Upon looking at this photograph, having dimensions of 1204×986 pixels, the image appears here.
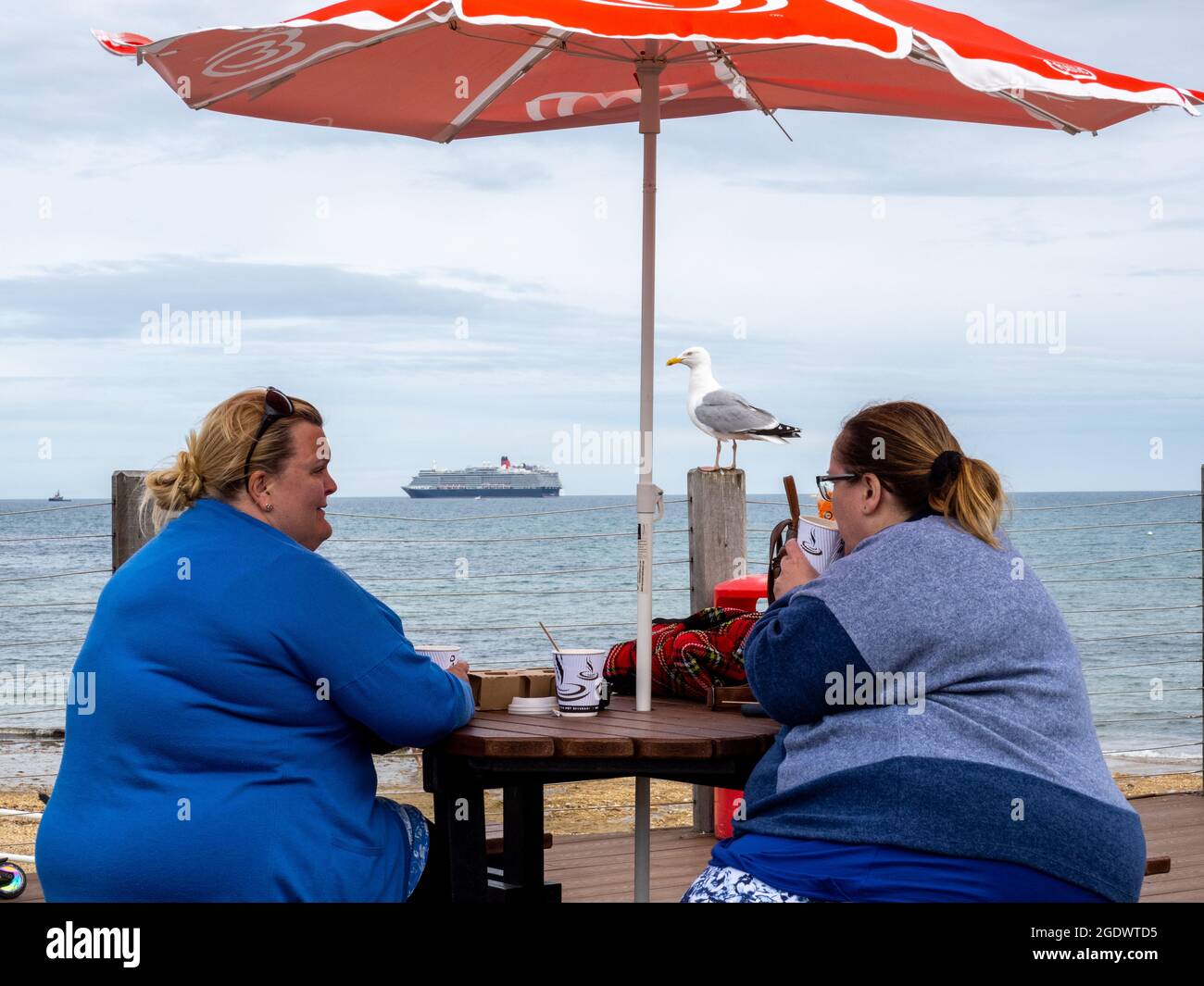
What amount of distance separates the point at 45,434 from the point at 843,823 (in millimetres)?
5153

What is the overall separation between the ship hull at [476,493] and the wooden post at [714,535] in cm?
4935

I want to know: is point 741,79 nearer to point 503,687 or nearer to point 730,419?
point 503,687

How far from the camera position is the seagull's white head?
8523mm

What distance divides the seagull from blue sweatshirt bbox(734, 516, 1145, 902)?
15.8 feet

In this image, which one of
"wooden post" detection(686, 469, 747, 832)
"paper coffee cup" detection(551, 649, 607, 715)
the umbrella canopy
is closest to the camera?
the umbrella canopy

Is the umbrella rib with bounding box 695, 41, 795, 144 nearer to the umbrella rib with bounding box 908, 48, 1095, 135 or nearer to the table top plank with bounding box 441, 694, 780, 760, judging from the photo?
the umbrella rib with bounding box 908, 48, 1095, 135

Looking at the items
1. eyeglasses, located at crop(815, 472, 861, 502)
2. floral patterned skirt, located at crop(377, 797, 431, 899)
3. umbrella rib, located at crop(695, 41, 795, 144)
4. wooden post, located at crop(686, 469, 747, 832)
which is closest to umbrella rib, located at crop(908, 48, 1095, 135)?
umbrella rib, located at crop(695, 41, 795, 144)

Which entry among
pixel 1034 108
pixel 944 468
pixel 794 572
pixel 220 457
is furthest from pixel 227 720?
pixel 1034 108

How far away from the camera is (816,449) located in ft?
7.84

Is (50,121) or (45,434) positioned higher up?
(50,121)

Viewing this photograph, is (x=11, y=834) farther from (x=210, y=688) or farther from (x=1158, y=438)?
(x=1158, y=438)

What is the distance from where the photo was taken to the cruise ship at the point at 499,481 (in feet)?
177

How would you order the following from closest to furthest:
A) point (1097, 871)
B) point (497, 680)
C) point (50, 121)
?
1. point (1097, 871)
2. point (497, 680)
3. point (50, 121)

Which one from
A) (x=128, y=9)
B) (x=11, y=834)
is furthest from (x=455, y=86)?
(x=128, y=9)
